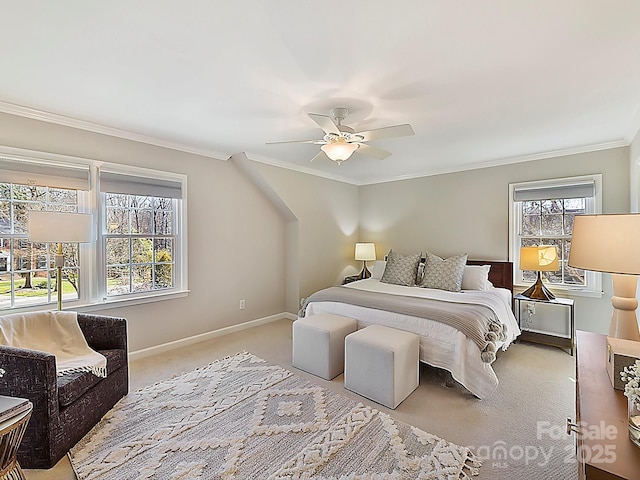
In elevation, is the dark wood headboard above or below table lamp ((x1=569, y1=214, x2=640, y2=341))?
below

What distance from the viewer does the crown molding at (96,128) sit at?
2578 mm

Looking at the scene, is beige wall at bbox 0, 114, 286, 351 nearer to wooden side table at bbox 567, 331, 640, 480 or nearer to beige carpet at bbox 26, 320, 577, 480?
beige carpet at bbox 26, 320, 577, 480

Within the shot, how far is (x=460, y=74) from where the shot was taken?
2.04 meters

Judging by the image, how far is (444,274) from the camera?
386cm

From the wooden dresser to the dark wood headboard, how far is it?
→ 9.15 ft

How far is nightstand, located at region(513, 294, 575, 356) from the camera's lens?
340cm

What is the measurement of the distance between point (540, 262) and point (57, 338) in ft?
15.4

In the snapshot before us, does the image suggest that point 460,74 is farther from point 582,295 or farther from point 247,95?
point 582,295

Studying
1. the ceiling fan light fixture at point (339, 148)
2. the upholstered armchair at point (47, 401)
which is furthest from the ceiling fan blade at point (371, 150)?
the upholstered armchair at point (47, 401)

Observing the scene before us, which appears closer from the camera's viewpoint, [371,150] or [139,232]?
[371,150]

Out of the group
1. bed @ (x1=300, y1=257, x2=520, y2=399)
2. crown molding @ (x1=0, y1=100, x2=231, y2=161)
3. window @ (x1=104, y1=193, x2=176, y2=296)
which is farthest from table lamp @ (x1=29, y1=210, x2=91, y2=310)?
bed @ (x1=300, y1=257, x2=520, y2=399)

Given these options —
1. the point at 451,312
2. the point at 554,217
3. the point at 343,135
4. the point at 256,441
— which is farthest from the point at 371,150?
the point at 554,217

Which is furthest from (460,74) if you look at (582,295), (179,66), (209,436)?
(582,295)

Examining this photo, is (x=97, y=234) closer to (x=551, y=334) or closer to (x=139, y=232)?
(x=139, y=232)
